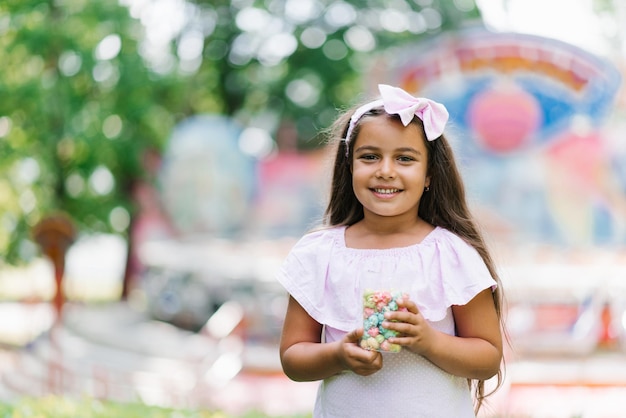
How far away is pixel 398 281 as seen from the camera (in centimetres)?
208

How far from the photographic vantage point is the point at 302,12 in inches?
842

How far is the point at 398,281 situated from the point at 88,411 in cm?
254

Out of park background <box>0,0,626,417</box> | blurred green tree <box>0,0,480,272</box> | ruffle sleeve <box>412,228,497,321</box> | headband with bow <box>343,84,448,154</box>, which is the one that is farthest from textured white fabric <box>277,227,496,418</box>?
blurred green tree <box>0,0,480,272</box>

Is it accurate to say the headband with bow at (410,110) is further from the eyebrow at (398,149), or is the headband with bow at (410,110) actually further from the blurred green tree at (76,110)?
the blurred green tree at (76,110)

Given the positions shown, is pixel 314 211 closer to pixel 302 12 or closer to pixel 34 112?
pixel 34 112

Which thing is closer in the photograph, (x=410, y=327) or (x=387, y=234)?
(x=410, y=327)

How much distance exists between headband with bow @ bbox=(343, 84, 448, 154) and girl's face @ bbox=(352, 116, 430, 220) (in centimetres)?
3

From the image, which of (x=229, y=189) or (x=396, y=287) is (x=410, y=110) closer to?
(x=396, y=287)

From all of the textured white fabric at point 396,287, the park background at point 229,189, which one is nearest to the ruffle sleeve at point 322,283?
the textured white fabric at point 396,287

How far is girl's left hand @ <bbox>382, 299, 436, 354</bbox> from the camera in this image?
1.89 metres

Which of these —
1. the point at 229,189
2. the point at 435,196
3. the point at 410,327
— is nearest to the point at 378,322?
the point at 410,327

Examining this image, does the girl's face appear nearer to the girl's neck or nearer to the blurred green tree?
the girl's neck

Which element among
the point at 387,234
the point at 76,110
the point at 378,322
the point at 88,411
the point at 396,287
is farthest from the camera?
the point at 76,110

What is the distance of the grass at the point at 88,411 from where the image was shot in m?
4.11
